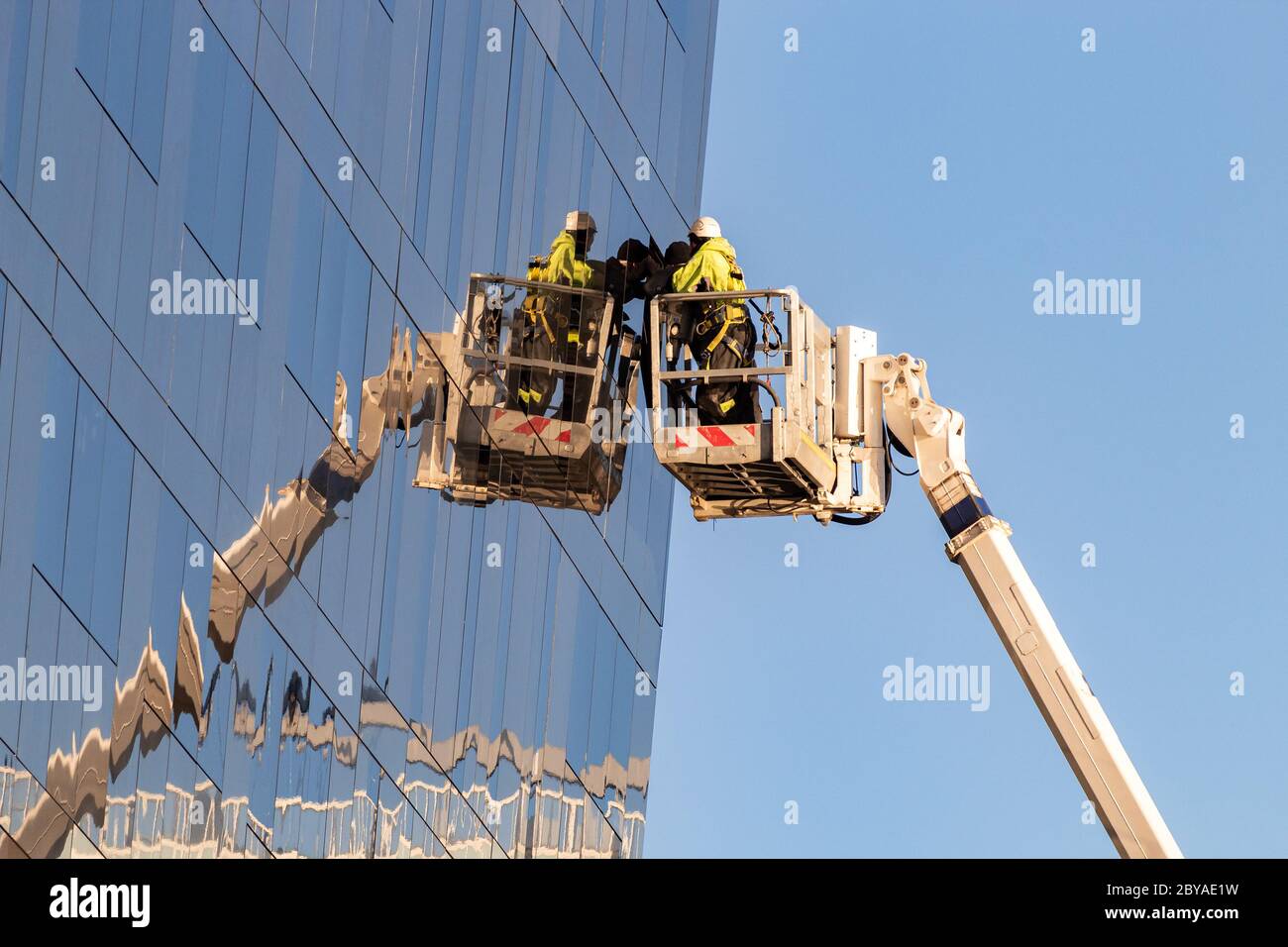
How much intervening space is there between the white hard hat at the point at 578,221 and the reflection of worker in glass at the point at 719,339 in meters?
4.46

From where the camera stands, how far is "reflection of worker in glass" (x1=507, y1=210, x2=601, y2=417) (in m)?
34.6

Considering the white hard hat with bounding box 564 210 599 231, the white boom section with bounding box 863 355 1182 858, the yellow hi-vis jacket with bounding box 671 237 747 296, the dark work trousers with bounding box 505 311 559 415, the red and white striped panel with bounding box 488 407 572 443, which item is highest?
the white hard hat with bounding box 564 210 599 231

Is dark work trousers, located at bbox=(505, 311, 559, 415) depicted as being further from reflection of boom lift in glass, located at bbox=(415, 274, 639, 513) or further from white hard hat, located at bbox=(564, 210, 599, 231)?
white hard hat, located at bbox=(564, 210, 599, 231)

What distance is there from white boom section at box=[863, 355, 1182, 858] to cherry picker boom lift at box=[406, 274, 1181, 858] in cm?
2

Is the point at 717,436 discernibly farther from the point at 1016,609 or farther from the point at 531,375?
the point at 1016,609

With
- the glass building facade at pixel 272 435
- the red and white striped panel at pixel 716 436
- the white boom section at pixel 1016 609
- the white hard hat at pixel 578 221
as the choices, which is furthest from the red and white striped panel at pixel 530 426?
the white boom section at pixel 1016 609

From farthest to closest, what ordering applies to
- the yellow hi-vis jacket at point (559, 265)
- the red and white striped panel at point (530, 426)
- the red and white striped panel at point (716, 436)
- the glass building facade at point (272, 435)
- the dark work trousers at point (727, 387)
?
the yellow hi-vis jacket at point (559, 265) → the red and white striped panel at point (530, 426) → the dark work trousers at point (727, 387) → the red and white striped panel at point (716, 436) → the glass building facade at point (272, 435)

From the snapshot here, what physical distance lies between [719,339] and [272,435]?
7138 mm

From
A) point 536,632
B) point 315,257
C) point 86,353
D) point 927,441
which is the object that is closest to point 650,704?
point 536,632

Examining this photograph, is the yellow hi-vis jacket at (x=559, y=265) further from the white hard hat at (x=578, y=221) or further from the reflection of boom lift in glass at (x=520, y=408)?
the white hard hat at (x=578, y=221)

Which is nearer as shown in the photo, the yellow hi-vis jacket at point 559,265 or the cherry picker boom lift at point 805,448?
the cherry picker boom lift at point 805,448

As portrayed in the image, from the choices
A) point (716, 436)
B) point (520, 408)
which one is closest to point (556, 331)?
point (520, 408)

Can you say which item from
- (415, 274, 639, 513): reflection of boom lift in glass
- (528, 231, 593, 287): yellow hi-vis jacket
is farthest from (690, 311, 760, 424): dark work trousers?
(528, 231, 593, 287): yellow hi-vis jacket

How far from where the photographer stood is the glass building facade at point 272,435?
73.7 ft
